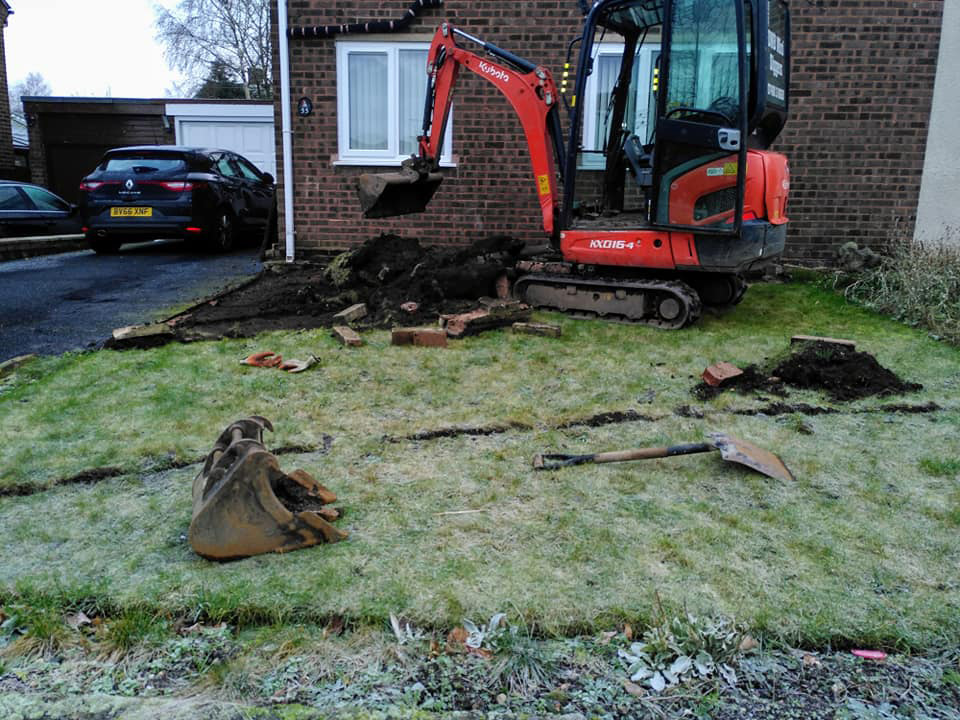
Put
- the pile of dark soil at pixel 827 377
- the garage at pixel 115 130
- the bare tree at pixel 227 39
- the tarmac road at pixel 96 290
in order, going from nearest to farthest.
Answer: the pile of dark soil at pixel 827 377
the tarmac road at pixel 96 290
the garage at pixel 115 130
the bare tree at pixel 227 39

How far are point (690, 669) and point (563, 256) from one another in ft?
17.2

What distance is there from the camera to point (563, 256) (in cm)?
712

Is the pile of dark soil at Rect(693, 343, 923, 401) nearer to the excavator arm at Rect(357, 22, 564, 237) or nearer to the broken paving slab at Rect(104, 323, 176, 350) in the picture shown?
→ the excavator arm at Rect(357, 22, 564, 237)

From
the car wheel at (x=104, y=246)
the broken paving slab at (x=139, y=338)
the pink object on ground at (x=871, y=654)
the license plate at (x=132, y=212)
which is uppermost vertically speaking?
the license plate at (x=132, y=212)

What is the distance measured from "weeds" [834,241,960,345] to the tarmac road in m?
6.92

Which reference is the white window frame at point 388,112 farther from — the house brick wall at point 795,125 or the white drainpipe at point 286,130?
the white drainpipe at point 286,130

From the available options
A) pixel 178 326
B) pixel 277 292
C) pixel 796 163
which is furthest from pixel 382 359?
pixel 796 163

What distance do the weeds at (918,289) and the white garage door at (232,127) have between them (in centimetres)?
1310

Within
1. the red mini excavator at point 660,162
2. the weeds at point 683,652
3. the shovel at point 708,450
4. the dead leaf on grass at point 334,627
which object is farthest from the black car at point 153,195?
the weeds at point 683,652

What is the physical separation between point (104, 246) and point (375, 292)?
6.53 m

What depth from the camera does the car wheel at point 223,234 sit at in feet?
37.7

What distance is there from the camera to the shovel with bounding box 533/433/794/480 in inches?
140

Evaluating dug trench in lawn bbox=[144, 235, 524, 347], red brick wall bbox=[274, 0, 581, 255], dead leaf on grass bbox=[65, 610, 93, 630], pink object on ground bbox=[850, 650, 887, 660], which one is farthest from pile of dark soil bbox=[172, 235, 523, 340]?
pink object on ground bbox=[850, 650, 887, 660]

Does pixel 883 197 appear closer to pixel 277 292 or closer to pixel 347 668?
pixel 277 292
